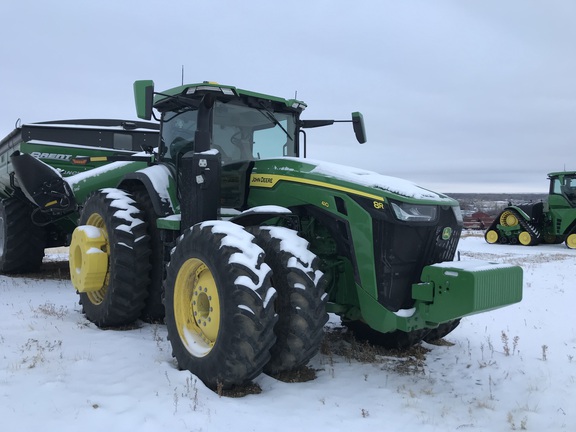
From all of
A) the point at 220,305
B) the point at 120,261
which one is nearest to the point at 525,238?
the point at 120,261

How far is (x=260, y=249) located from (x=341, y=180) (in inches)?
38.1

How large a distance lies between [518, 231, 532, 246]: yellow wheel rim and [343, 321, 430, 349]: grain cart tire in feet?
57.2

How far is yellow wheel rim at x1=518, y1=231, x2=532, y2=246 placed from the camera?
67.7 ft

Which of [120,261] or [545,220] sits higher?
[120,261]

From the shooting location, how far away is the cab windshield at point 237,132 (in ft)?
17.4

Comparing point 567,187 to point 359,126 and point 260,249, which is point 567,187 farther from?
point 260,249

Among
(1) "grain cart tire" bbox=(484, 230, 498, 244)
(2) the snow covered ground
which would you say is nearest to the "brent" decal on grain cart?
(2) the snow covered ground

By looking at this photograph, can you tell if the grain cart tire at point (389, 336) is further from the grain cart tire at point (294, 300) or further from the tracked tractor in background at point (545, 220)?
the tracked tractor in background at point (545, 220)

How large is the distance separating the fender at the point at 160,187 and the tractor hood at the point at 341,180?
95 cm

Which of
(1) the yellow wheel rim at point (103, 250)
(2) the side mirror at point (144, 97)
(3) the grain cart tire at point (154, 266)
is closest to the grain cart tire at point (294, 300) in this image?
(2) the side mirror at point (144, 97)

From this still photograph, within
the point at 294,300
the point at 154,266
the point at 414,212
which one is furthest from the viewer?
the point at 154,266

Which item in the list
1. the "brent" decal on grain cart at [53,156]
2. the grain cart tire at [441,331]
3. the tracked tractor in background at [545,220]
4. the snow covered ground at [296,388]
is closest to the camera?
the snow covered ground at [296,388]

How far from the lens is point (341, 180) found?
14.5 ft

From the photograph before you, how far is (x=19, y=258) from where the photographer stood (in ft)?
30.5
